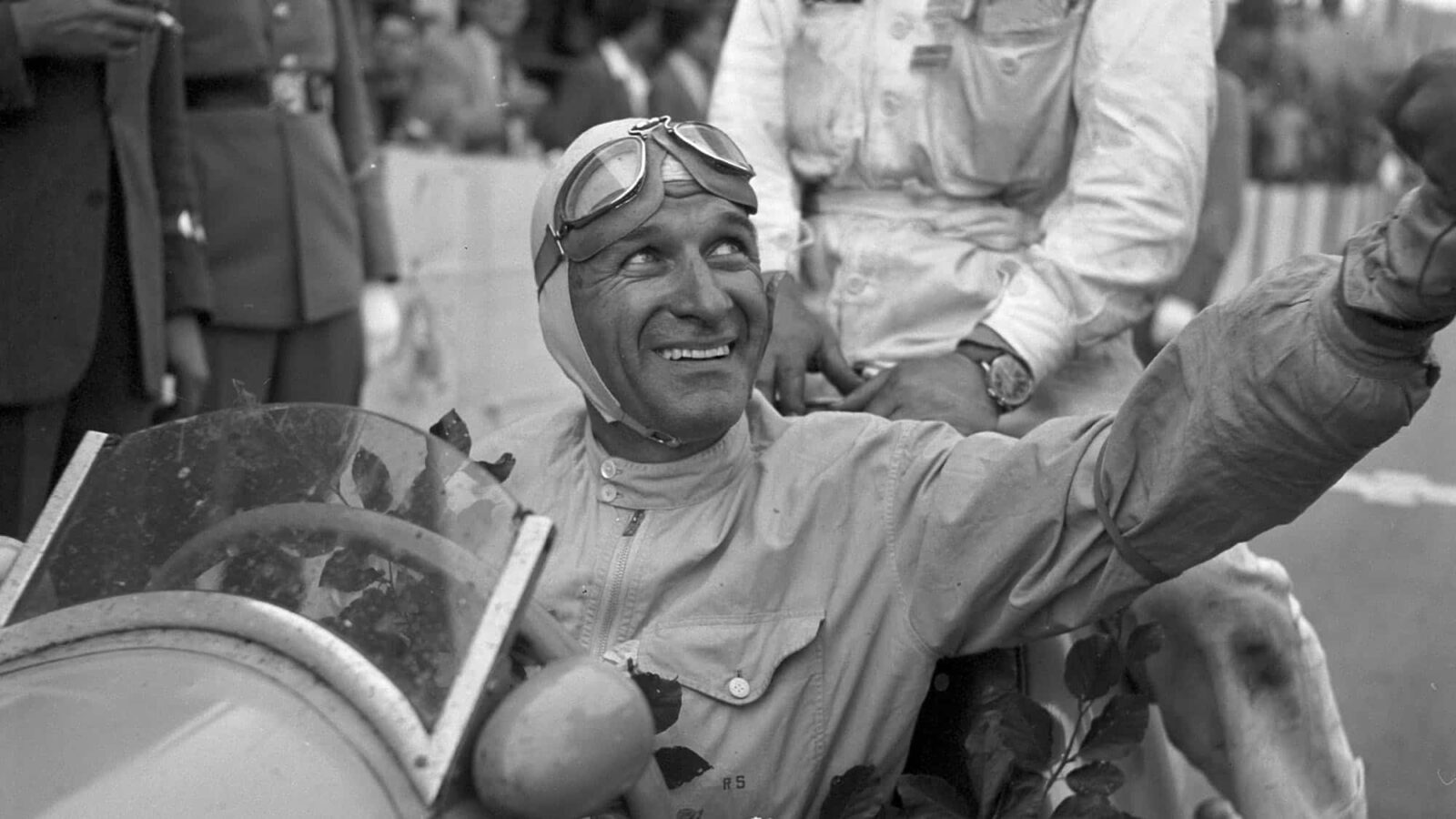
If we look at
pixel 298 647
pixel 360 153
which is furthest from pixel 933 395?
pixel 360 153

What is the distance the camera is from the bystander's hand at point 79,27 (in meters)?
3.69

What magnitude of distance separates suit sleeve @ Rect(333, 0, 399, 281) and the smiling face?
289 centimetres

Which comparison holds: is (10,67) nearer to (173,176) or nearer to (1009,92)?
(173,176)

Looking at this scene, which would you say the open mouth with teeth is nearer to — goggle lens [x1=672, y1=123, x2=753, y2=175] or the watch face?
goggle lens [x1=672, y1=123, x2=753, y2=175]

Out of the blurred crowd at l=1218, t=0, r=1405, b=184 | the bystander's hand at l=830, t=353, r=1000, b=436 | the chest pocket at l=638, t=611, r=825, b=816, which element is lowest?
the blurred crowd at l=1218, t=0, r=1405, b=184

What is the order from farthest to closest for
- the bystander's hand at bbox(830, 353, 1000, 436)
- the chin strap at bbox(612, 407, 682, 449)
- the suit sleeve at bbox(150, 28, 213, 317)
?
the suit sleeve at bbox(150, 28, 213, 317), the bystander's hand at bbox(830, 353, 1000, 436), the chin strap at bbox(612, 407, 682, 449)

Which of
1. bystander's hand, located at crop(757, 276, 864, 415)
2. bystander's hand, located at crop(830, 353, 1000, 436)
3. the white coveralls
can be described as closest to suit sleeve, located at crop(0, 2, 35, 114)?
the white coveralls

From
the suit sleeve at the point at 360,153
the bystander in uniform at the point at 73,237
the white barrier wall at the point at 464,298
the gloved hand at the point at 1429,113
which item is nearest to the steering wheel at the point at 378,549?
the gloved hand at the point at 1429,113

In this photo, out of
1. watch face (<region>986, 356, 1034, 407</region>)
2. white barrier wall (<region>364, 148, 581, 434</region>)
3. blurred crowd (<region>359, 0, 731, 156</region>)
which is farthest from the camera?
blurred crowd (<region>359, 0, 731, 156</region>)

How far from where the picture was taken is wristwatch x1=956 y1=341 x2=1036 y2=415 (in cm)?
302

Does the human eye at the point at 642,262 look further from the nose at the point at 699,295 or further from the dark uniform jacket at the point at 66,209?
the dark uniform jacket at the point at 66,209

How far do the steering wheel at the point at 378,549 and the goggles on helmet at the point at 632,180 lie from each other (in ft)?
2.42

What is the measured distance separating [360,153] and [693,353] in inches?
121

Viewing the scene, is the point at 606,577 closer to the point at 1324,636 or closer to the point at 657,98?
the point at 1324,636
